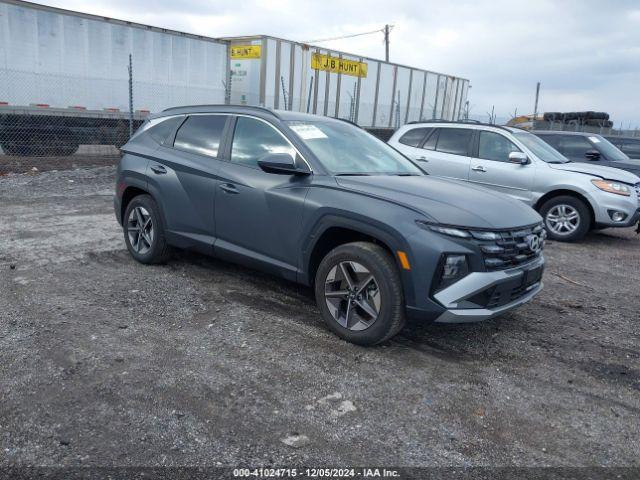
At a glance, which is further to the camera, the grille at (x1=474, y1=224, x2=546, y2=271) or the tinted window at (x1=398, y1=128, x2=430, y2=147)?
the tinted window at (x1=398, y1=128, x2=430, y2=147)

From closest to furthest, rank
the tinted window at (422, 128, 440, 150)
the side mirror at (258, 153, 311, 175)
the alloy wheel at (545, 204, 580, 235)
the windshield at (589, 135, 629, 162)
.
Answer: the side mirror at (258, 153, 311, 175) < the alloy wheel at (545, 204, 580, 235) < the tinted window at (422, 128, 440, 150) < the windshield at (589, 135, 629, 162)

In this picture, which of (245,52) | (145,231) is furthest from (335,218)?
(245,52)

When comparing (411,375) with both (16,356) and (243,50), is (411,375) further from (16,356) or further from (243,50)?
(243,50)

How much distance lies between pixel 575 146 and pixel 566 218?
3.15 metres

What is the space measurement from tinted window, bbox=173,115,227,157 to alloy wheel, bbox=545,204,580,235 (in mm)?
5494

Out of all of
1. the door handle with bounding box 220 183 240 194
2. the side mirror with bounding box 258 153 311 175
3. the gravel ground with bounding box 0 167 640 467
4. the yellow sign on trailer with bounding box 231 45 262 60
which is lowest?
the gravel ground with bounding box 0 167 640 467

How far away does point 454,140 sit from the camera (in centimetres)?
888

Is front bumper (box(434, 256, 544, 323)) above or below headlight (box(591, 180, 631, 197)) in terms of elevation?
below

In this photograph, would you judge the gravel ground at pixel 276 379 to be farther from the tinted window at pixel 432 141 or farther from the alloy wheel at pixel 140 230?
the tinted window at pixel 432 141

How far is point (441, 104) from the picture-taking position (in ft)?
85.2

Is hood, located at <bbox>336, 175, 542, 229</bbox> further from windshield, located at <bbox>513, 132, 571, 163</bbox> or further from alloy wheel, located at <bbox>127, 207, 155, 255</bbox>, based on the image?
windshield, located at <bbox>513, 132, 571, 163</bbox>

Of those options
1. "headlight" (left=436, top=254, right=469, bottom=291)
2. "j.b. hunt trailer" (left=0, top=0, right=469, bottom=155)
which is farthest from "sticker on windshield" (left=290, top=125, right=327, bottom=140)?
"j.b. hunt trailer" (left=0, top=0, right=469, bottom=155)

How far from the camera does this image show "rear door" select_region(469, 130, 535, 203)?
8242mm

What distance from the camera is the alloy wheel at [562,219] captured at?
26.3ft
